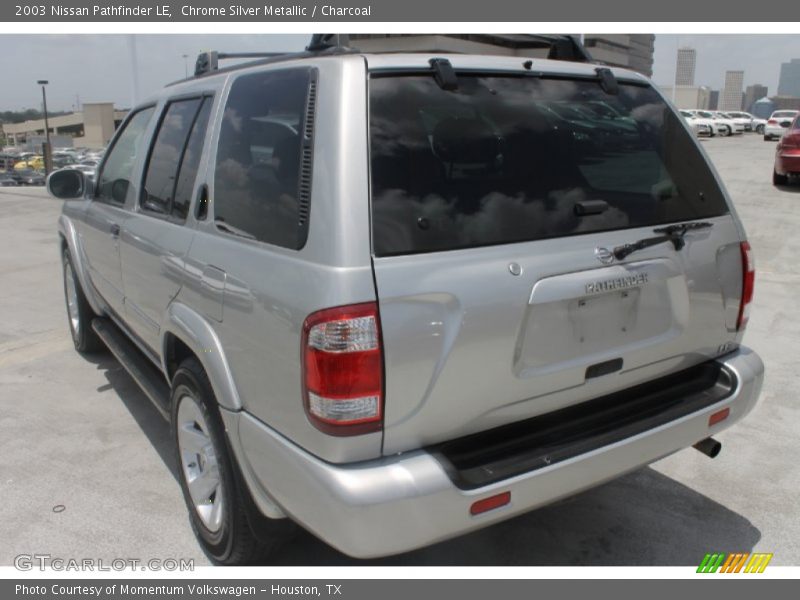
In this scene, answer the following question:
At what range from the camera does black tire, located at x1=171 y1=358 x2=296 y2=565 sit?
8.46 ft

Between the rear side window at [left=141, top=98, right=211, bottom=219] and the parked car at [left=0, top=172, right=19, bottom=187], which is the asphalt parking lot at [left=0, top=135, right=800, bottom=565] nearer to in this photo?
the rear side window at [left=141, top=98, right=211, bottom=219]

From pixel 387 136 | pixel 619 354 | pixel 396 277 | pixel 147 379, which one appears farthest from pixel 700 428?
pixel 147 379

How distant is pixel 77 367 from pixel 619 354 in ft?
13.9

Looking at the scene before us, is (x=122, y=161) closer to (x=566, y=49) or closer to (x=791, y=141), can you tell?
(x=566, y=49)

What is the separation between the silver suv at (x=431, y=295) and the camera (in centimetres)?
206

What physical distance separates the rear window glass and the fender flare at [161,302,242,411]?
0.80 meters

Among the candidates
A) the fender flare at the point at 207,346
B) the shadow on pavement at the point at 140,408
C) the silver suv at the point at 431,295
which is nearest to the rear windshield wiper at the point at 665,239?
the silver suv at the point at 431,295

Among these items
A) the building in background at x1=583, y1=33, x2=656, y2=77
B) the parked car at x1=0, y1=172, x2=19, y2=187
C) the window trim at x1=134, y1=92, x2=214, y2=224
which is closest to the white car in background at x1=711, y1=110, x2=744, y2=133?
the building in background at x1=583, y1=33, x2=656, y2=77

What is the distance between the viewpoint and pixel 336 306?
1999mm

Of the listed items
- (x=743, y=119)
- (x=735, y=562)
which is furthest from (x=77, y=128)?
(x=735, y=562)

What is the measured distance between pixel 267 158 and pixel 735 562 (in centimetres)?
251

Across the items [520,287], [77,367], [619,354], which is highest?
[520,287]

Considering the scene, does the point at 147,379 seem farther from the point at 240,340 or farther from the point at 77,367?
the point at 77,367

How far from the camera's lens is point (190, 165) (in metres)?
3.02
